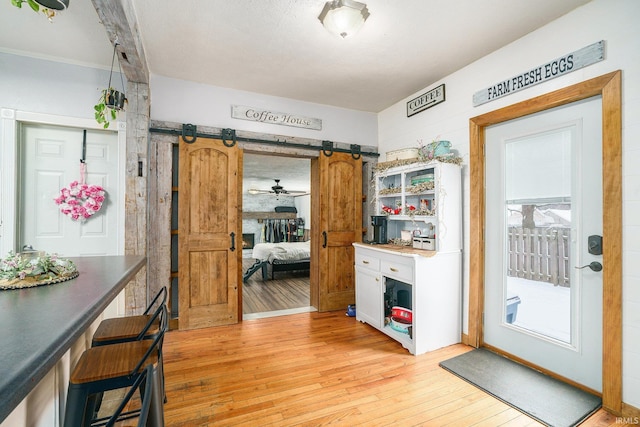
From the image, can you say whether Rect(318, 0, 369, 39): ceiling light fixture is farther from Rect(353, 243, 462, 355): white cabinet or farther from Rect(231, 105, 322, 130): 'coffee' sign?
Rect(353, 243, 462, 355): white cabinet

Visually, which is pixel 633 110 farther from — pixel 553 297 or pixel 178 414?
pixel 178 414

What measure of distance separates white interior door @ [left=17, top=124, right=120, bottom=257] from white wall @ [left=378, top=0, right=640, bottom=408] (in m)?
3.73

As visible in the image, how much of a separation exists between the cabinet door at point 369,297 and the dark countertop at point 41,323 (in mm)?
2446

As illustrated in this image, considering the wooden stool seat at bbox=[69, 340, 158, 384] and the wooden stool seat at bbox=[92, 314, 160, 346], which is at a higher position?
the wooden stool seat at bbox=[69, 340, 158, 384]

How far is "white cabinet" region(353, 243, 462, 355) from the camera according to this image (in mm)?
2732

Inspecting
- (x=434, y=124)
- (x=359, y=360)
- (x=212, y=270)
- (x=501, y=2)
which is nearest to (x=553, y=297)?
(x=359, y=360)

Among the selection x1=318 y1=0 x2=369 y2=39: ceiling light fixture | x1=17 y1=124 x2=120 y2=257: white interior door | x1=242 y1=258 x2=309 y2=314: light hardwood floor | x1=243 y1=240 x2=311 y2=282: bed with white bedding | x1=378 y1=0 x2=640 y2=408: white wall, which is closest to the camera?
x1=378 y1=0 x2=640 y2=408: white wall

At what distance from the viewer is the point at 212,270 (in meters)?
3.39

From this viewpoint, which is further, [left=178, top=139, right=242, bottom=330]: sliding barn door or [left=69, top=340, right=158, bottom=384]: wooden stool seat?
[left=178, top=139, right=242, bottom=330]: sliding barn door

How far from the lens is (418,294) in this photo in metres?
2.72

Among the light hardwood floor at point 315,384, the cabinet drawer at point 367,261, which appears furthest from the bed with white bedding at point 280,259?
the light hardwood floor at point 315,384

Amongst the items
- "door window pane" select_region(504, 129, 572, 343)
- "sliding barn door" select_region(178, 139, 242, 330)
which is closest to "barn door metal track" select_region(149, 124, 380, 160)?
"sliding barn door" select_region(178, 139, 242, 330)

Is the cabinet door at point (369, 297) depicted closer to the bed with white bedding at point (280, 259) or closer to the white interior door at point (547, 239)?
the white interior door at point (547, 239)

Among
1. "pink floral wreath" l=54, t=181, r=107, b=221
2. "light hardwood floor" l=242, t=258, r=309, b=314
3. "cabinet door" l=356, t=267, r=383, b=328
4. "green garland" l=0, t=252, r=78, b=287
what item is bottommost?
"light hardwood floor" l=242, t=258, r=309, b=314
